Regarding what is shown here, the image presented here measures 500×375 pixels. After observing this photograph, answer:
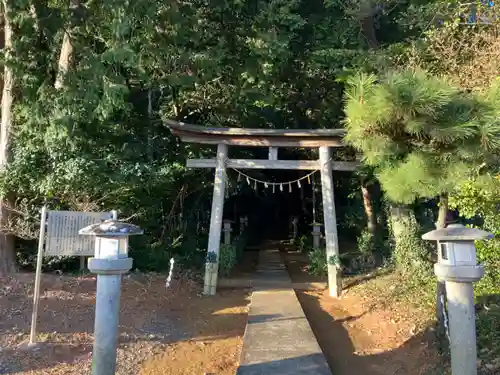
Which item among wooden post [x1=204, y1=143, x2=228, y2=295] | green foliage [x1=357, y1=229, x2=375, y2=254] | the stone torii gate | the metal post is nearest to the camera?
the metal post

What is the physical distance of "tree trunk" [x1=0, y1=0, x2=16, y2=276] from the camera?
7141 millimetres

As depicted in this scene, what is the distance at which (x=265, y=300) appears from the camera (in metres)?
7.23

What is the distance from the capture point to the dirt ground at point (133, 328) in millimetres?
4484

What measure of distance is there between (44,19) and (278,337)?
623 cm

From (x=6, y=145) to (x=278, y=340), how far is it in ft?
19.1

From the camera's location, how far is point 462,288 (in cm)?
328

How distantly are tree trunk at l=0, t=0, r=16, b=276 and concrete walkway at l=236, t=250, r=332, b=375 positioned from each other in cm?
427

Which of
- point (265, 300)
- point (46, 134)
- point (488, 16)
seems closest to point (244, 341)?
point (265, 300)

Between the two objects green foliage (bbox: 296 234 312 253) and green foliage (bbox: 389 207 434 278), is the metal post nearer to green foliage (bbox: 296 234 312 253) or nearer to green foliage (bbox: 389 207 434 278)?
green foliage (bbox: 389 207 434 278)

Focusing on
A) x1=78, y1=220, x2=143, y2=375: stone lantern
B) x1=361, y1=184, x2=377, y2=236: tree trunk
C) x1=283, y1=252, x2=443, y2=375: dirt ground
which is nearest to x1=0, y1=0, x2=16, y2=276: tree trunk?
x1=78, y1=220, x2=143, y2=375: stone lantern

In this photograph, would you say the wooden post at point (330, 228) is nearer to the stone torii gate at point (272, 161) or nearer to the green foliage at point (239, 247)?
the stone torii gate at point (272, 161)

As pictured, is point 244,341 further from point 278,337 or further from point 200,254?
point 200,254

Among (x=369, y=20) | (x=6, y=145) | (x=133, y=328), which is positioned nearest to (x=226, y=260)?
(x=133, y=328)

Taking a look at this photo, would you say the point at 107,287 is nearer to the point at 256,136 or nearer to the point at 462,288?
the point at 462,288
